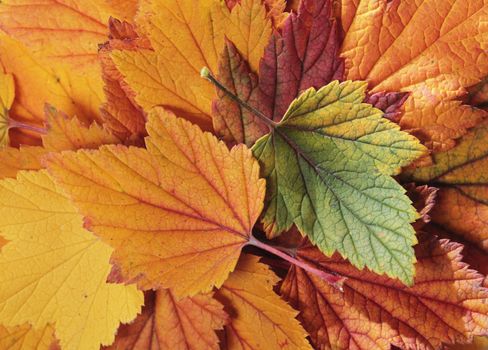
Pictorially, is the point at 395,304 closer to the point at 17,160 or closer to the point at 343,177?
the point at 343,177

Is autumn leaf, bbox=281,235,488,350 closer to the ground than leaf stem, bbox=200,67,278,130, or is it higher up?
closer to the ground

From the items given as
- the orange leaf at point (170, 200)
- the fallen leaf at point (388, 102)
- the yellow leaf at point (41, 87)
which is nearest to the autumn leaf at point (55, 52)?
the yellow leaf at point (41, 87)

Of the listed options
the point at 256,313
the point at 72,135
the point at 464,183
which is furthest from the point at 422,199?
the point at 72,135

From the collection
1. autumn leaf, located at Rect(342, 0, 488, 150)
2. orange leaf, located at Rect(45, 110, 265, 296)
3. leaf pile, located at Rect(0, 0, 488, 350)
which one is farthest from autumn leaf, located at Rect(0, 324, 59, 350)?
autumn leaf, located at Rect(342, 0, 488, 150)

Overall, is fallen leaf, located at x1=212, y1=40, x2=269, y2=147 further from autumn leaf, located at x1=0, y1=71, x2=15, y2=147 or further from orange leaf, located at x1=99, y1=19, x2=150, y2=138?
autumn leaf, located at x1=0, y1=71, x2=15, y2=147

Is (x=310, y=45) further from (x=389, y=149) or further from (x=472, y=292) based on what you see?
(x=472, y=292)

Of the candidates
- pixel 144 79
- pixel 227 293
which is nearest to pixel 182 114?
pixel 144 79

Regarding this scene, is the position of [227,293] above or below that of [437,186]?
below
